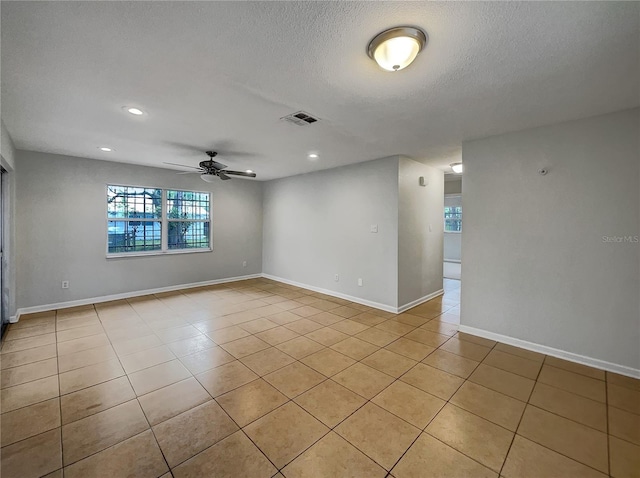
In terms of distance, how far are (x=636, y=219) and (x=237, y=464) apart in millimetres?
3916

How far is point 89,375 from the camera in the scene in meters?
2.61

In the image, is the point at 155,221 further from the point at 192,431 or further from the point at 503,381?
the point at 503,381

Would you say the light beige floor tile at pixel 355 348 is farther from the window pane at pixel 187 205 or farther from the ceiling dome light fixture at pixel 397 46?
the window pane at pixel 187 205

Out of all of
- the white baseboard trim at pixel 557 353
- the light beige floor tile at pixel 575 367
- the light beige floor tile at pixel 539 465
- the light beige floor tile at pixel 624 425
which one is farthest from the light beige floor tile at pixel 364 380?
the light beige floor tile at pixel 575 367

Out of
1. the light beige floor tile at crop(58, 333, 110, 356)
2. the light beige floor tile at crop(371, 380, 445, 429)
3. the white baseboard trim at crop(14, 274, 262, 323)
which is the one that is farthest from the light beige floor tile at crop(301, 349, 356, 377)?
the white baseboard trim at crop(14, 274, 262, 323)

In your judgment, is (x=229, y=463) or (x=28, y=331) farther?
(x=28, y=331)

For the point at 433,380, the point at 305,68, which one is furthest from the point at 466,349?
the point at 305,68

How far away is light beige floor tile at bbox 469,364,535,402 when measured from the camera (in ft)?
7.79

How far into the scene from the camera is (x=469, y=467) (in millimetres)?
1635

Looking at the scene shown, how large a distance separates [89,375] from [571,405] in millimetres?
4243

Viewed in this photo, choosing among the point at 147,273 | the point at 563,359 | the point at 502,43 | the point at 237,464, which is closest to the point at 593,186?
the point at 563,359

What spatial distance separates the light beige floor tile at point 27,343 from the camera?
10.1 feet

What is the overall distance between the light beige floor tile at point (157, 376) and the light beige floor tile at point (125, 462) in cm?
64

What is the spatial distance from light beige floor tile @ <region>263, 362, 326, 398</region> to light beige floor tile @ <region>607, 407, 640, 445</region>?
216cm
